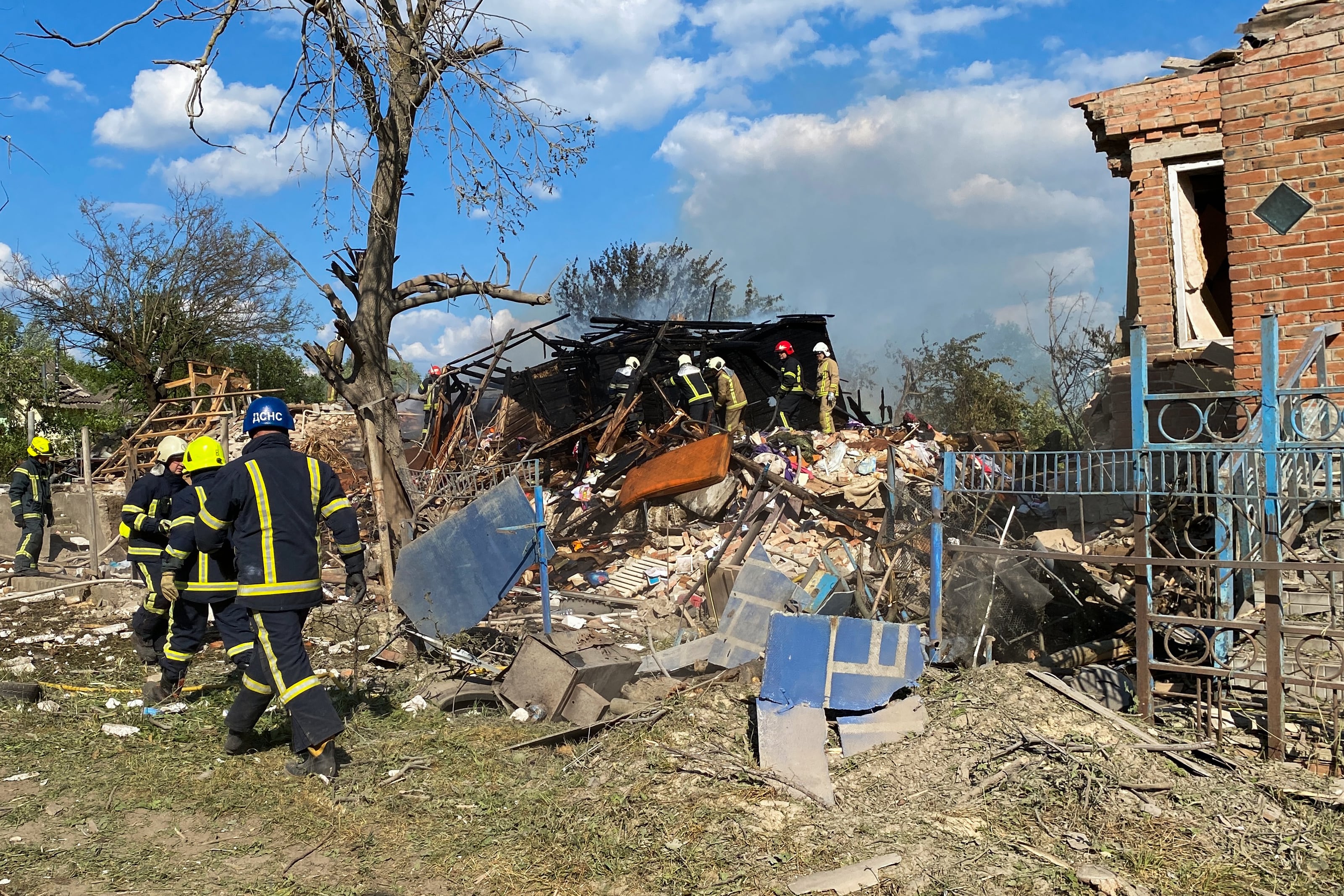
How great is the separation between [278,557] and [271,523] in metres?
0.18

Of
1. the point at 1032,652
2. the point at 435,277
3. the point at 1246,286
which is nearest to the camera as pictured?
the point at 1032,652

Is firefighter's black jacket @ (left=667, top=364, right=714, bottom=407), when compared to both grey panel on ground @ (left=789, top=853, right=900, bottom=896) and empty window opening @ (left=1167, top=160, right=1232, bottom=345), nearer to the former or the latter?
empty window opening @ (left=1167, top=160, right=1232, bottom=345)

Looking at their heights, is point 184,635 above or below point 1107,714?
above

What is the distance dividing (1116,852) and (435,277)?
636cm

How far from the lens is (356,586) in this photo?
4.93 meters

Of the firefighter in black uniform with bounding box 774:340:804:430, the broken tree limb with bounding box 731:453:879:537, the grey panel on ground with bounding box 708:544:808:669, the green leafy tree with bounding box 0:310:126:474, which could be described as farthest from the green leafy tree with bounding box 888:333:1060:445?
the green leafy tree with bounding box 0:310:126:474

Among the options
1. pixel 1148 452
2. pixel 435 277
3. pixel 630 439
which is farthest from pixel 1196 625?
pixel 630 439

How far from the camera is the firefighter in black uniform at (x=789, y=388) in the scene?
1418 cm

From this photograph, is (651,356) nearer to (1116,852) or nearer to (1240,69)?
(1240,69)

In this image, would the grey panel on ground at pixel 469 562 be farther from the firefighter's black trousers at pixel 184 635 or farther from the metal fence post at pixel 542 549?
the firefighter's black trousers at pixel 184 635

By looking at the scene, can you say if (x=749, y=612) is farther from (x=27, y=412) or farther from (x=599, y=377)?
(x=27, y=412)

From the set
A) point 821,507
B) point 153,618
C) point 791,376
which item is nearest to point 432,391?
point 791,376

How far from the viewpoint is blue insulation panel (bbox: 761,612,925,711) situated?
187 inches

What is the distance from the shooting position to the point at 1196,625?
4.51 metres
